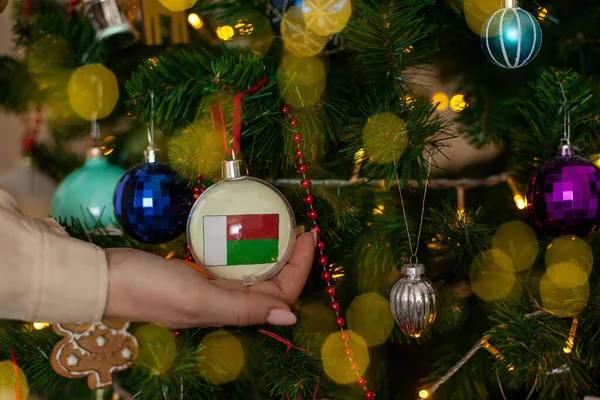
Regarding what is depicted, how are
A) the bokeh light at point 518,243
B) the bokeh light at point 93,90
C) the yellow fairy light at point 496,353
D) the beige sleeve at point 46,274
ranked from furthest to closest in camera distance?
the bokeh light at point 93,90, the bokeh light at point 518,243, the yellow fairy light at point 496,353, the beige sleeve at point 46,274

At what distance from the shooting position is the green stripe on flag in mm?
517

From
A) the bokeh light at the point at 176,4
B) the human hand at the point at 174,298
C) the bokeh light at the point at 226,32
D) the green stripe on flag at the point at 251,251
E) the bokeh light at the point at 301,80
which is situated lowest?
the human hand at the point at 174,298

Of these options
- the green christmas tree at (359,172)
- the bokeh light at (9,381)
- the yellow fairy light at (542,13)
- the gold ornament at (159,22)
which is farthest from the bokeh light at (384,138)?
the bokeh light at (9,381)

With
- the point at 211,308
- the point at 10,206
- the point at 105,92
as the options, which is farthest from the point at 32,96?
the point at 211,308

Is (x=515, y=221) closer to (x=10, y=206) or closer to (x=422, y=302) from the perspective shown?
(x=422, y=302)

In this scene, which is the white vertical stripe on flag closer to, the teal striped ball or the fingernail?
the fingernail

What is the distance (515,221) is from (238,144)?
14.6 inches

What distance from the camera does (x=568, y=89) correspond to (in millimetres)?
580

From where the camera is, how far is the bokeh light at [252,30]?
65cm

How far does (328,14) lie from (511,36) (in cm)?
17

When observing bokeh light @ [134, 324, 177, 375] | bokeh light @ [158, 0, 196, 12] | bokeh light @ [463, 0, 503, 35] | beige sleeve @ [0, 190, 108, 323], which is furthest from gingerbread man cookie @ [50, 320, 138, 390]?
Result: bokeh light @ [463, 0, 503, 35]

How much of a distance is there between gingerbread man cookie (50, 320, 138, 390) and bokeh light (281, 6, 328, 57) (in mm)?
325

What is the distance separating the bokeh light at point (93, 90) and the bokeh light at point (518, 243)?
1.69ft

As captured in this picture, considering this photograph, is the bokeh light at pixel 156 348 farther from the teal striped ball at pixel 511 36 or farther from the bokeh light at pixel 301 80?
the teal striped ball at pixel 511 36
